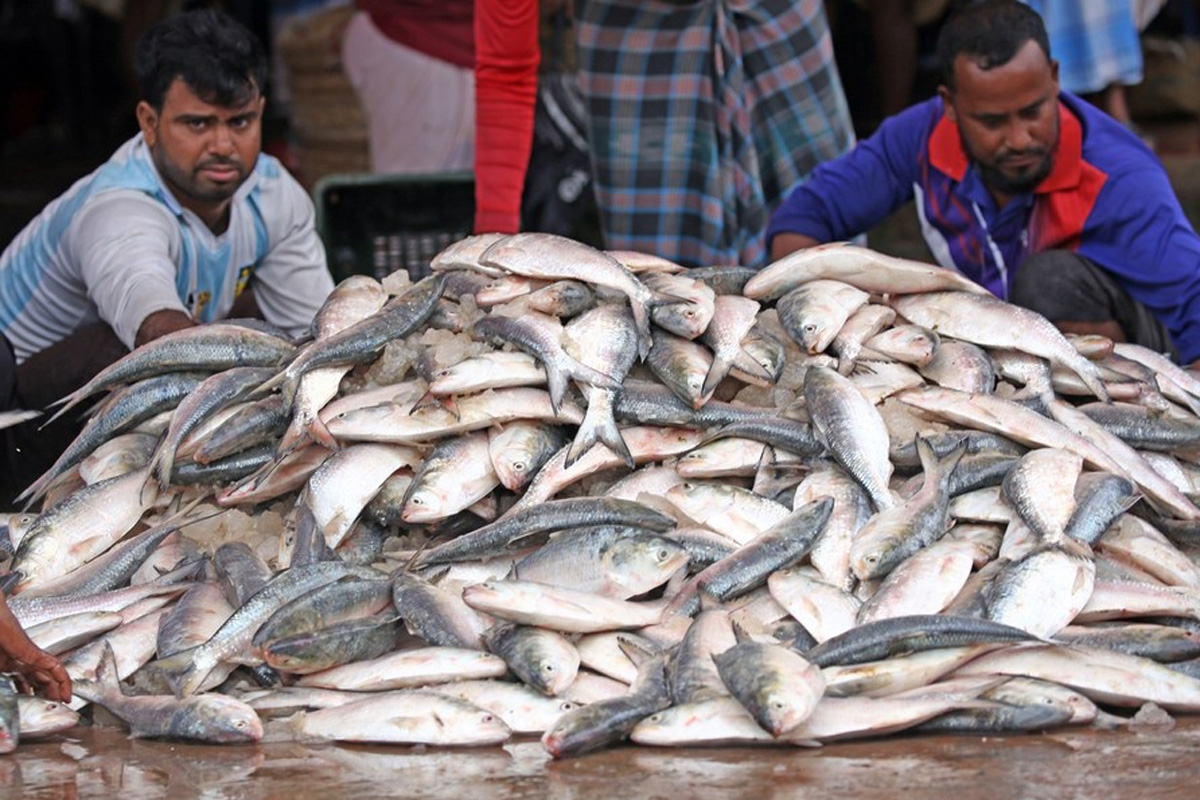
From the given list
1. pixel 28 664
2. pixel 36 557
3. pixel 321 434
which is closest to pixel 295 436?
pixel 321 434

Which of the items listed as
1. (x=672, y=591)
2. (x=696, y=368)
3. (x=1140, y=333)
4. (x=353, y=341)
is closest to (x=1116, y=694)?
(x=672, y=591)

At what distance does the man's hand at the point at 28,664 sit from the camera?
11.5 ft

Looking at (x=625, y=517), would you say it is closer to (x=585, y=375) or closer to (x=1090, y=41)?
(x=585, y=375)

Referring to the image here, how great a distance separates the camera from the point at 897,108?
10133 millimetres

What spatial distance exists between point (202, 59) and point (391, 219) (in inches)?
74.4

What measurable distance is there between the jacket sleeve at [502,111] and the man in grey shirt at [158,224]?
0.79 metres

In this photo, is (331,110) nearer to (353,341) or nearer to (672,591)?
(353,341)

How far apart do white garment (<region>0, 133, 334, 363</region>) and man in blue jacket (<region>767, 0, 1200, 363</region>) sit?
2.45 meters

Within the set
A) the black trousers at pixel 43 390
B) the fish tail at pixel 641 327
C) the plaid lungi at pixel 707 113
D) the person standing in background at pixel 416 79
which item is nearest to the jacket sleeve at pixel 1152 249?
the plaid lungi at pixel 707 113

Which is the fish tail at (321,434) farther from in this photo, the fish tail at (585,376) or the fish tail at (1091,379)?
the fish tail at (1091,379)

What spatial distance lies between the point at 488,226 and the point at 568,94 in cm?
193

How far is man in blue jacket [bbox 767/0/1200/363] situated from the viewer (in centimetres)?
566

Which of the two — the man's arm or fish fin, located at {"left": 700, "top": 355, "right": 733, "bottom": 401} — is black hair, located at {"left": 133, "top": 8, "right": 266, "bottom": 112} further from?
fish fin, located at {"left": 700, "top": 355, "right": 733, "bottom": 401}

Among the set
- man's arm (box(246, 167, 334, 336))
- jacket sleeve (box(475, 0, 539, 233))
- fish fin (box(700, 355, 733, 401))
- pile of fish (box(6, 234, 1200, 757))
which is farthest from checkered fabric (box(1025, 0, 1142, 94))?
fish fin (box(700, 355, 733, 401))
